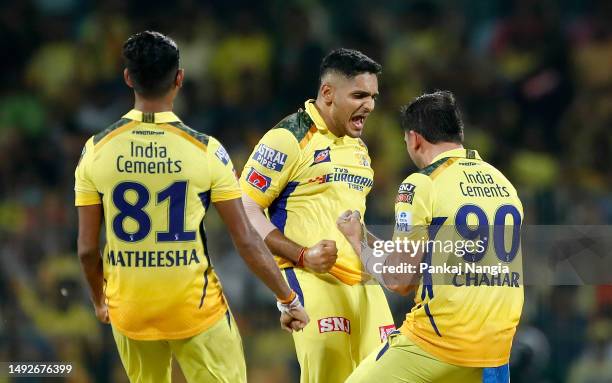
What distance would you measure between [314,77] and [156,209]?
7.20m

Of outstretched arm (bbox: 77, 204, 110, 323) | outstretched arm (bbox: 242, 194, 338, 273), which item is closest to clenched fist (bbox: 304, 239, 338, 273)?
Answer: outstretched arm (bbox: 242, 194, 338, 273)

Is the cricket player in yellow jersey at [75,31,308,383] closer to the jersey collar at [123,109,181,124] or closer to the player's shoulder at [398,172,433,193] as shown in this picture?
the jersey collar at [123,109,181,124]

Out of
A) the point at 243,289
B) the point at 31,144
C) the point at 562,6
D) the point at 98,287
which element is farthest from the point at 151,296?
the point at 562,6

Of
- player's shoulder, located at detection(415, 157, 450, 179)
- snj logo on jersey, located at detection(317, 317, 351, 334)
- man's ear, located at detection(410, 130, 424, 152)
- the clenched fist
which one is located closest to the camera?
player's shoulder, located at detection(415, 157, 450, 179)

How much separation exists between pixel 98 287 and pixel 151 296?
0.41 m

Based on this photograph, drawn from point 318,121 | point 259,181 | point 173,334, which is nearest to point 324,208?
point 259,181

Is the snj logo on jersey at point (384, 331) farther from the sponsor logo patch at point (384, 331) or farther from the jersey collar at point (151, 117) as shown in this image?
the jersey collar at point (151, 117)

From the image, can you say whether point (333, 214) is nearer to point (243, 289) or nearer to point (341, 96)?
point (341, 96)

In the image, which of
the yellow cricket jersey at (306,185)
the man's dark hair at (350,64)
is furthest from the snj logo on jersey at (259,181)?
the man's dark hair at (350,64)

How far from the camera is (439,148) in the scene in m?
5.51

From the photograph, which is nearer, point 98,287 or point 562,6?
point 98,287

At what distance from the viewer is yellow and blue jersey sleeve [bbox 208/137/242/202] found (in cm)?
489

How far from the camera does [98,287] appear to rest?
5176 millimetres

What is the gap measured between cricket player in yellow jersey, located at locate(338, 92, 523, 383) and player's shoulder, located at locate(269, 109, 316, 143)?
102cm
